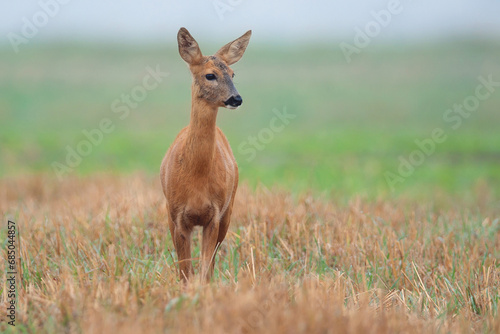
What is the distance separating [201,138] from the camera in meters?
6.16

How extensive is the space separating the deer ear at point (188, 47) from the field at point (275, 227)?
1.97 meters

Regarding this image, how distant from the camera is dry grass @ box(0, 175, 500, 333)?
4453 mm

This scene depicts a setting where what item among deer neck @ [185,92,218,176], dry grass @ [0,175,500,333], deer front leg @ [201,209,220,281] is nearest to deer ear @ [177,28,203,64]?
deer neck @ [185,92,218,176]

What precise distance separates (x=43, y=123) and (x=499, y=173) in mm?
22615

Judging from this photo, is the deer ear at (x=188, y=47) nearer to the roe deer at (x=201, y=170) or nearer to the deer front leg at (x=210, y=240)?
the roe deer at (x=201, y=170)

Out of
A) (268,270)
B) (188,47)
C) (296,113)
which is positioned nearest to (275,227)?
(268,270)

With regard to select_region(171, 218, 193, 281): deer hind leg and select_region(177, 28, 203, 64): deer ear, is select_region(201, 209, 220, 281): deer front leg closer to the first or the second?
select_region(171, 218, 193, 281): deer hind leg

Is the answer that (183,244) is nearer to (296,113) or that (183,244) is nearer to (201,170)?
(201,170)

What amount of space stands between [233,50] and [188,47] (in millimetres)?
565

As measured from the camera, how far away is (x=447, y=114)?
3584cm

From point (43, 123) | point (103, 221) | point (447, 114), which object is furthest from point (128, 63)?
point (103, 221)

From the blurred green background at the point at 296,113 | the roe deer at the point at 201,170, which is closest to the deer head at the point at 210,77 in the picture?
the roe deer at the point at 201,170

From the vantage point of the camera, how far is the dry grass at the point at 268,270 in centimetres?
445

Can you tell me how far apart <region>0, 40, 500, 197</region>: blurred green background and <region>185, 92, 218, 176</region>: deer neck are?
4.43m
